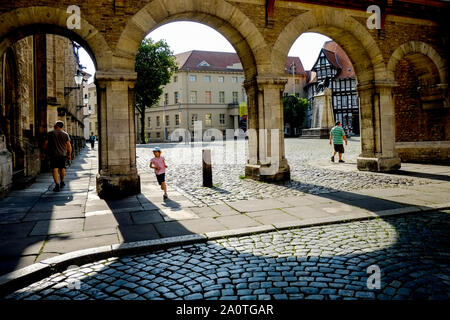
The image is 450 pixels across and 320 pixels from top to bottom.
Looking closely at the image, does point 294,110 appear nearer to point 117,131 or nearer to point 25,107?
point 25,107

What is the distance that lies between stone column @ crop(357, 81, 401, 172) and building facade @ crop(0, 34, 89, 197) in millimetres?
11051

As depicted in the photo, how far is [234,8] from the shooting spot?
9.39 metres

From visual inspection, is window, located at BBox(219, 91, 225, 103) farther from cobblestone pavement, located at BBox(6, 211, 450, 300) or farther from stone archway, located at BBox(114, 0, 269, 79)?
cobblestone pavement, located at BBox(6, 211, 450, 300)

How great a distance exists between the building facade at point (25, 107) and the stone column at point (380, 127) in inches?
435

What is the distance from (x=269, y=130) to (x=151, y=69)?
3794 cm

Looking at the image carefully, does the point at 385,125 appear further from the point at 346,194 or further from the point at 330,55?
the point at 330,55

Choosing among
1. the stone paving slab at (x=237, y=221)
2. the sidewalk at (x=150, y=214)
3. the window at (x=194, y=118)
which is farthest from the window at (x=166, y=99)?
the stone paving slab at (x=237, y=221)

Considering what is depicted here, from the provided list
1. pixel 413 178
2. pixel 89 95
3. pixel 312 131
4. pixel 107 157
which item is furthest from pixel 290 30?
pixel 89 95

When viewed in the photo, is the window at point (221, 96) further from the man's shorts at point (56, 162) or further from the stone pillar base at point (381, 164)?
the man's shorts at point (56, 162)

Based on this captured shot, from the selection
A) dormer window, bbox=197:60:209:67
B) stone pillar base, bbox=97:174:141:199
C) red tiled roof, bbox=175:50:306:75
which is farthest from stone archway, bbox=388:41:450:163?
dormer window, bbox=197:60:209:67

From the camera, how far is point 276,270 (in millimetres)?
3410

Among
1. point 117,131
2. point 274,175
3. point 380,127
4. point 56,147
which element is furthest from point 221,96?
point 117,131

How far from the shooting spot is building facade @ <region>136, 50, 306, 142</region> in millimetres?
60750

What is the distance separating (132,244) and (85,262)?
0.59 m
